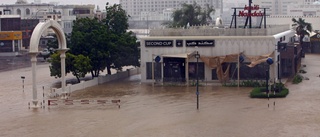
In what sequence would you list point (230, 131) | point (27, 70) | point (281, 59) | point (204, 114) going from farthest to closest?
1. point (27, 70)
2. point (281, 59)
3. point (204, 114)
4. point (230, 131)

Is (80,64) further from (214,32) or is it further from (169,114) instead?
(169,114)

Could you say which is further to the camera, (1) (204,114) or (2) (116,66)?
(2) (116,66)

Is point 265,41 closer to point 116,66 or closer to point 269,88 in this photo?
point 269,88

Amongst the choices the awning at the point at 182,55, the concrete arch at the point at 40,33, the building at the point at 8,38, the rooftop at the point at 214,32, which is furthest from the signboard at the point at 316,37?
the concrete arch at the point at 40,33

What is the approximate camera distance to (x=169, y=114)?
108 ft

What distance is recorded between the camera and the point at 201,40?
46.3 meters

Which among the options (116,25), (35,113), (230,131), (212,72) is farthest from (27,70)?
(230,131)

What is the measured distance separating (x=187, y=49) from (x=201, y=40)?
122cm

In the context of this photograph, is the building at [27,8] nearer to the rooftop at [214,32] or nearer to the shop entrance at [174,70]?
the rooftop at [214,32]

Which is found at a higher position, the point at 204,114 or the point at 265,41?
the point at 265,41

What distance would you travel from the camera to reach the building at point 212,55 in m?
45.4

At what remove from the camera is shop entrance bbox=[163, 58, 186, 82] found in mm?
46250

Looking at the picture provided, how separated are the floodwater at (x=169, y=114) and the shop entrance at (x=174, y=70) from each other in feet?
5.76

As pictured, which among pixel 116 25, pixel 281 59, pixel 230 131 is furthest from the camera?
pixel 116 25
